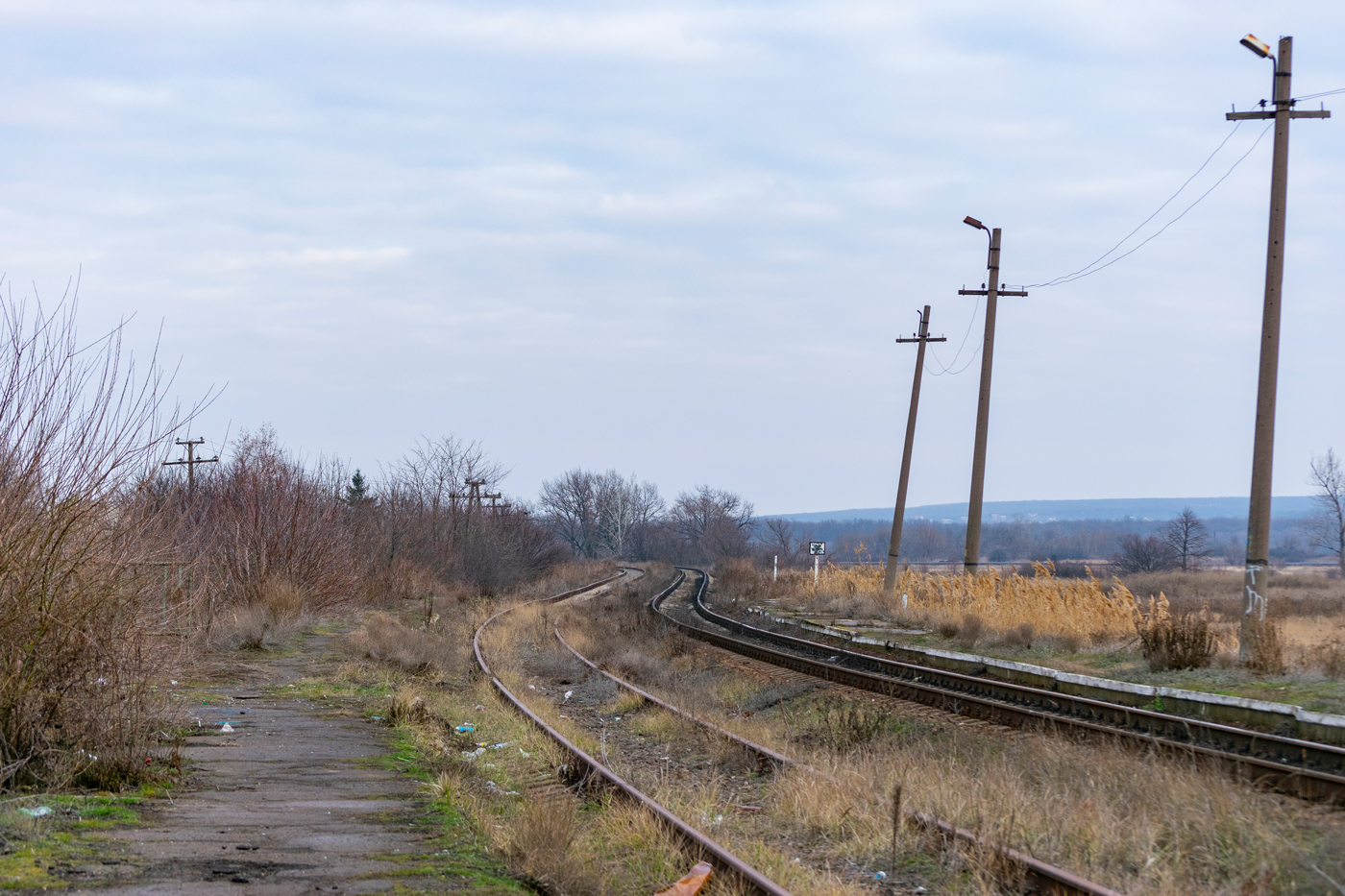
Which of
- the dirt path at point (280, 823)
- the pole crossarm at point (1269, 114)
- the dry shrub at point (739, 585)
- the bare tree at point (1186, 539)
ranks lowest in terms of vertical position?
the dry shrub at point (739, 585)

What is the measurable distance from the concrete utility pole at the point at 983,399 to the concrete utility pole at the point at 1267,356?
1049 cm

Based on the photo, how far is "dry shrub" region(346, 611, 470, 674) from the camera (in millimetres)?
19391

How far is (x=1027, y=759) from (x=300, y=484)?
74.5ft

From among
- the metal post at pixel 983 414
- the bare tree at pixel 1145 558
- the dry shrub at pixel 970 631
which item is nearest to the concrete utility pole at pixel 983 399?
the metal post at pixel 983 414

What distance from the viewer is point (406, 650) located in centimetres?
2006

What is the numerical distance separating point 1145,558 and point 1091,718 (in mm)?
78560

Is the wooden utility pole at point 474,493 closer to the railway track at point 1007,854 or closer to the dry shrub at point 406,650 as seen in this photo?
the dry shrub at point 406,650

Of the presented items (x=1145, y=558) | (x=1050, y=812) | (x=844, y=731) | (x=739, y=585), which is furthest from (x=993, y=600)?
(x=1145, y=558)

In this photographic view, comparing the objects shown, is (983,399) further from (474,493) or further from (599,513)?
(599,513)

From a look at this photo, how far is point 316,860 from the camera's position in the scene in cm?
659

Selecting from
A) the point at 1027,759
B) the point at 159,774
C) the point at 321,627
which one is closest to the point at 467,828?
the point at 159,774

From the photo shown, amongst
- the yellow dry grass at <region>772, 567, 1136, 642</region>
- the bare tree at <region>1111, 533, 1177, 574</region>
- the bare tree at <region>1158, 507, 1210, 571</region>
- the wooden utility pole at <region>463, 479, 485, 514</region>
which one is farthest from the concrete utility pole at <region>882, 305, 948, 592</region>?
the bare tree at <region>1158, 507, 1210, 571</region>

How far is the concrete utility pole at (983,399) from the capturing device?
2827 centimetres

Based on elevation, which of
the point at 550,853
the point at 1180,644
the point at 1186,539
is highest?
the point at 1186,539
